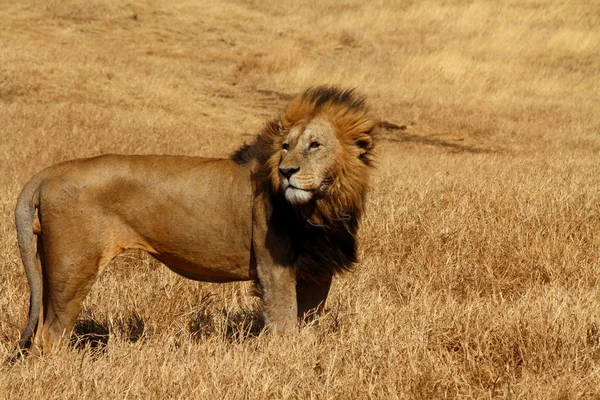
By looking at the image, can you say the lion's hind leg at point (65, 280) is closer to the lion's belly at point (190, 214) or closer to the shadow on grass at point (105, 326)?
the lion's belly at point (190, 214)

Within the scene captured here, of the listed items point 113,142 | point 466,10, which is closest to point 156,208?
point 113,142

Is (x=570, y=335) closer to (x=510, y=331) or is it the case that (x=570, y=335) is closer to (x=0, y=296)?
(x=510, y=331)

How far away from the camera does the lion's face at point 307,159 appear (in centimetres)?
411

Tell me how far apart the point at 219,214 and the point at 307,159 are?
0.60m

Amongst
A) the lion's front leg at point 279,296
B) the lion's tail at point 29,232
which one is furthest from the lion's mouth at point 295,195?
the lion's tail at point 29,232

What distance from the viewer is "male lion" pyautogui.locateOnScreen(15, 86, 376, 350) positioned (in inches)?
169

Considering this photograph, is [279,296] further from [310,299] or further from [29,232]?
[29,232]

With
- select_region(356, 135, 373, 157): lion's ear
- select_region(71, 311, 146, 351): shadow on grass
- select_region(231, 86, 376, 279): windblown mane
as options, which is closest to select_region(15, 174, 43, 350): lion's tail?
select_region(71, 311, 146, 351): shadow on grass

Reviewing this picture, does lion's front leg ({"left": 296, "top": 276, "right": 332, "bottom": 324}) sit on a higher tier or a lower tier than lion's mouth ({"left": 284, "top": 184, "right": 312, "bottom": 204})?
lower

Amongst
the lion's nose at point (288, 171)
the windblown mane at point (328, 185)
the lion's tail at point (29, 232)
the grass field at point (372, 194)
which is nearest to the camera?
the grass field at point (372, 194)

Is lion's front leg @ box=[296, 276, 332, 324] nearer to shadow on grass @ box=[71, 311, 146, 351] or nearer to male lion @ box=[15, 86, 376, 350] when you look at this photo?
male lion @ box=[15, 86, 376, 350]

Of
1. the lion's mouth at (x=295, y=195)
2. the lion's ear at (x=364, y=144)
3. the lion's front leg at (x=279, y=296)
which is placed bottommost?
the lion's front leg at (x=279, y=296)

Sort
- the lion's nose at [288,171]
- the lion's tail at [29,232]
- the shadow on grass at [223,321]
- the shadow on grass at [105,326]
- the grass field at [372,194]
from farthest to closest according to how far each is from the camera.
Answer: the shadow on grass at [105,326] < the shadow on grass at [223,321] < the lion's tail at [29,232] < the lion's nose at [288,171] < the grass field at [372,194]

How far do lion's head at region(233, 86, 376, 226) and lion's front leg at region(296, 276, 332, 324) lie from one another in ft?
1.61
